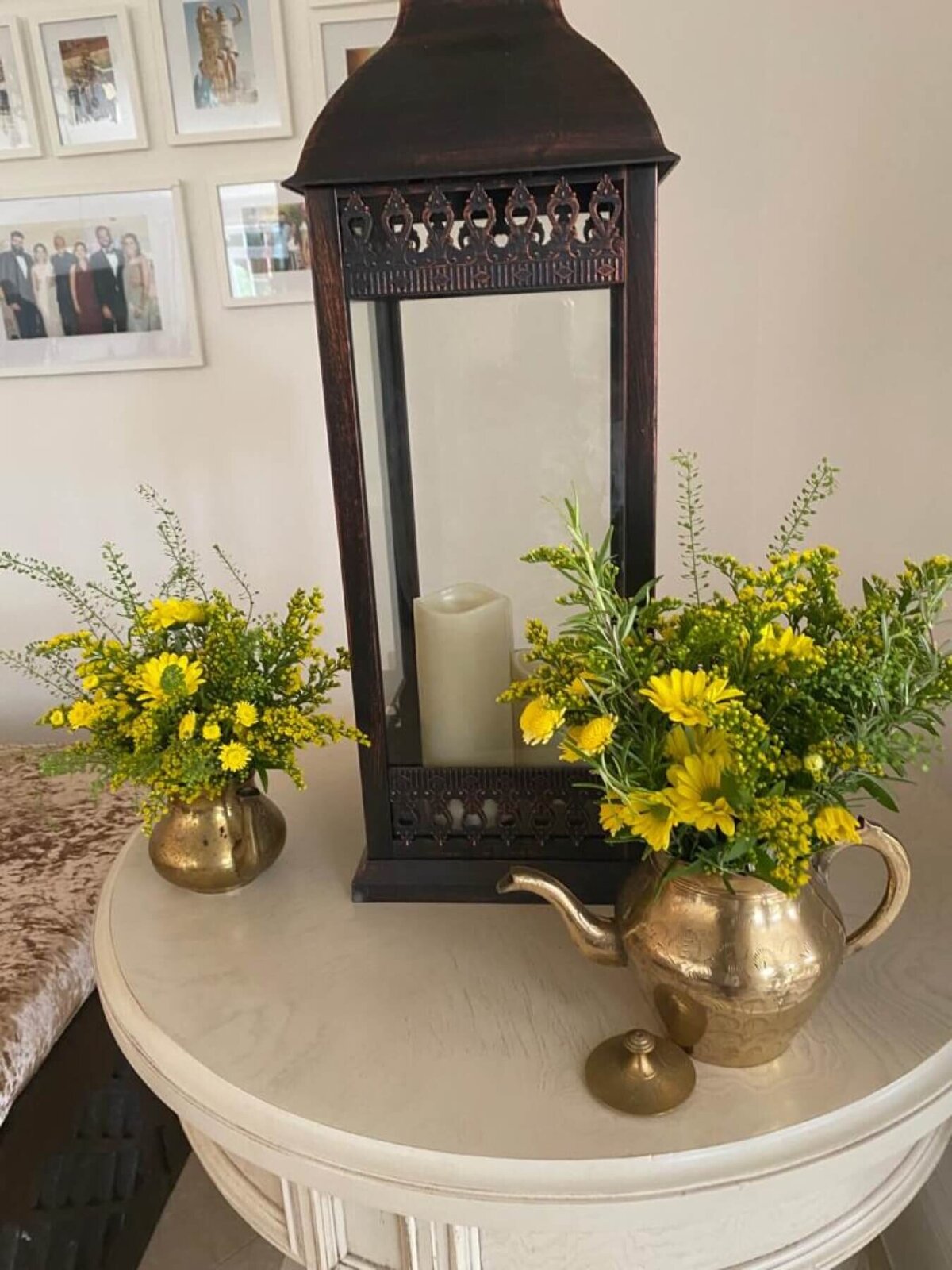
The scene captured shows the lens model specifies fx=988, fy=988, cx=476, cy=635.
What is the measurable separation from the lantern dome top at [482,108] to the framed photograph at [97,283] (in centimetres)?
106

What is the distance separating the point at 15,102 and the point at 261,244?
19.2 inches

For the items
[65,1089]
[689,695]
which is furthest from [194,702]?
[65,1089]

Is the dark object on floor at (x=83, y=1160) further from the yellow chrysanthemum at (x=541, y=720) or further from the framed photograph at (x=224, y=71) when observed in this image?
the framed photograph at (x=224, y=71)

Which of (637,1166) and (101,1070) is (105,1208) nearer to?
(101,1070)

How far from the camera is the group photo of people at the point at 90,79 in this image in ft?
5.42

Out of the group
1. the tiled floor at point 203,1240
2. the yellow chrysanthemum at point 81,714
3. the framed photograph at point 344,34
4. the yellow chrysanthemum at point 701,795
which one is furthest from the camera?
the framed photograph at point 344,34

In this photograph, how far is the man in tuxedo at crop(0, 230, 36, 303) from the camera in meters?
1.76

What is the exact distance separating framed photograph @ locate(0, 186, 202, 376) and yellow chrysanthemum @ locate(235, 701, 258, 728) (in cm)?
111

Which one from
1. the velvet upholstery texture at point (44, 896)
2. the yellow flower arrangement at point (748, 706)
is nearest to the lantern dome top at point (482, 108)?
the yellow flower arrangement at point (748, 706)

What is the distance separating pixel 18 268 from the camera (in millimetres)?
1767

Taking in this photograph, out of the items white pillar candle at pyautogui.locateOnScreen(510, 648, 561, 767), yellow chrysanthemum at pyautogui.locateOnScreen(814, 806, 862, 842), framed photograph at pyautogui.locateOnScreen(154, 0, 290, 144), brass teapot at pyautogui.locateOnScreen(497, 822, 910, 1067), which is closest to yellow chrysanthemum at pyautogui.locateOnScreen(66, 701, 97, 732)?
white pillar candle at pyautogui.locateOnScreen(510, 648, 561, 767)

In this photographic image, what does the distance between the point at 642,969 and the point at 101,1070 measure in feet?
3.08

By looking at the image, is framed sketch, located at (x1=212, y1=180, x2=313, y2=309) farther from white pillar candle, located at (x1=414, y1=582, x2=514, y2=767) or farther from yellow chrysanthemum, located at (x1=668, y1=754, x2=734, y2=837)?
yellow chrysanthemum, located at (x1=668, y1=754, x2=734, y2=837)

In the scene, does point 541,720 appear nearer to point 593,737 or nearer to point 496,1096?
point 593,737
